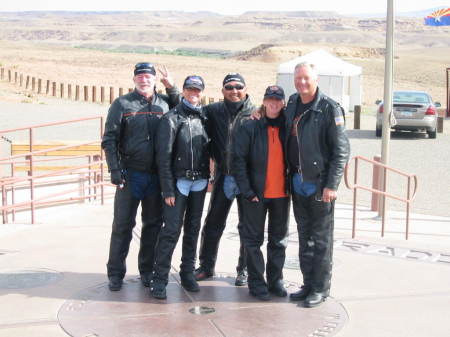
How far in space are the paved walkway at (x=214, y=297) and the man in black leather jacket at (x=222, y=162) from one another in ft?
0.61

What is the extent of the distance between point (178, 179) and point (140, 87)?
28.9 inches

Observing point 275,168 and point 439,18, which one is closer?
point 275,168

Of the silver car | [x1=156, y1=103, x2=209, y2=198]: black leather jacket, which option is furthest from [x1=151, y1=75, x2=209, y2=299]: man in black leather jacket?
the silver car

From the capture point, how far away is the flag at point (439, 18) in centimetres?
2120

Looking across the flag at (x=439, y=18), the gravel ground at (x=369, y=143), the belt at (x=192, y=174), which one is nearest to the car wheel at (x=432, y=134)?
the gravel ground at (x=369, y=143)

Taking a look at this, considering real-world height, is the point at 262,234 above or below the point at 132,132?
below

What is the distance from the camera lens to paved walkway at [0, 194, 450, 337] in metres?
4.94

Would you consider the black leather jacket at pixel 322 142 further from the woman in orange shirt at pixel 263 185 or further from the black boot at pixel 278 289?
the black boot at pixel 278 289

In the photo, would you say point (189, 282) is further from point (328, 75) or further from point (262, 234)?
point (328, 75)

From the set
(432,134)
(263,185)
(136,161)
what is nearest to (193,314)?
(263,185)

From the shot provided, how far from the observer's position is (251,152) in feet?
17.7

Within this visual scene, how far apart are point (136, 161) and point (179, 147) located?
0.35 metres

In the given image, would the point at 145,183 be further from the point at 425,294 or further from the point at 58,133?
the point at 58,133

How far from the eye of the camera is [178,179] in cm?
550
